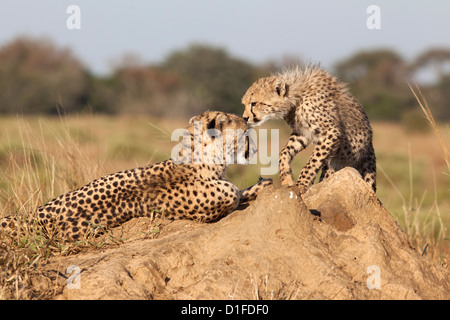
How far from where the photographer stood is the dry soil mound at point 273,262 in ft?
A: 8.78

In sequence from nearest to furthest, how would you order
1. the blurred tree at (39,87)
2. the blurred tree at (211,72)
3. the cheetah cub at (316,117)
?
1. the cheetah cub at (316,117)
2. the blurred tree at (211,72)
3. the blurred tree at (39,87)

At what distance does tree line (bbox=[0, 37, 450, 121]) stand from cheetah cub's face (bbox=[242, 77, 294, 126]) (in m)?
15.1

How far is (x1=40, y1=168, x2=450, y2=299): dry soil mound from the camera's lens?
2.68 metres

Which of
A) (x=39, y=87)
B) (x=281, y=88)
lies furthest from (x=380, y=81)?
(x=281, y=88)

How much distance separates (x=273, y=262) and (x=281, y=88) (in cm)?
193

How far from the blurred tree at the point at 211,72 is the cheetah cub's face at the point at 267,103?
15404mm

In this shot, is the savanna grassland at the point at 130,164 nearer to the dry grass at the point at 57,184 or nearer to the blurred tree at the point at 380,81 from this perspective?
the dry grass at the point at 57,184

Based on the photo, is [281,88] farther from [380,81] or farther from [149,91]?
[380,81]

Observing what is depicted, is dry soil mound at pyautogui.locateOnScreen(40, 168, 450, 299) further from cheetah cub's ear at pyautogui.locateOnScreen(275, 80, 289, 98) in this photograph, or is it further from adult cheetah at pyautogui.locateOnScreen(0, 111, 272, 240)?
cheetah cub's ear at pyautogui.locateOnScreen(275, 80, 289, 98)

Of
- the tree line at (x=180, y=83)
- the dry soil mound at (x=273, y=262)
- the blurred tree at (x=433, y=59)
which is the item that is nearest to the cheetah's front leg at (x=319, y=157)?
the dry soil mound at (x=273, y=262)

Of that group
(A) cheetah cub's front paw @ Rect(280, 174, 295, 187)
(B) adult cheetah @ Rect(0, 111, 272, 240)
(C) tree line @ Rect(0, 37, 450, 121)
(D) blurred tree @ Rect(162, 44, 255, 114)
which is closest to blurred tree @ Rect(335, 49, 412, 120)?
(C) tree line @ Rect(0, 37, 450, 121)

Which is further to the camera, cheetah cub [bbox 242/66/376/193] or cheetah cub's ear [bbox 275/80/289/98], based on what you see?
cheetah cub's ear [bbox 275/80/289/98]
